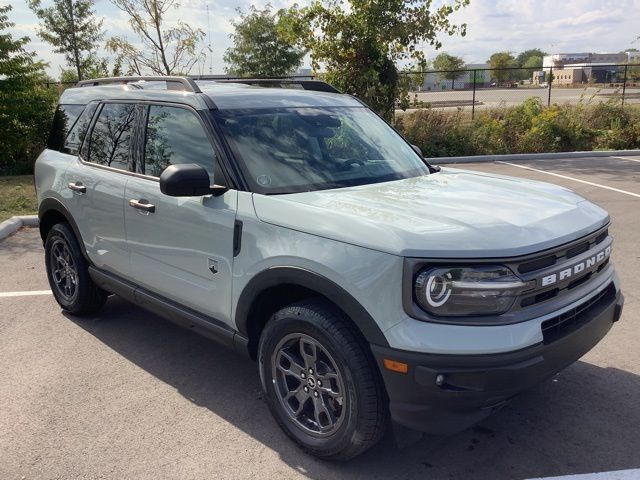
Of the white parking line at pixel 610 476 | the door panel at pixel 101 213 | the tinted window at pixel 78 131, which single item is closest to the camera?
the white parking line at pixel 610 476

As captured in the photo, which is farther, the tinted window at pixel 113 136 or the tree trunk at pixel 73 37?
the tree trunk at pixel 73 37

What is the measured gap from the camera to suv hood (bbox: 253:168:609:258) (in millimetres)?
2619

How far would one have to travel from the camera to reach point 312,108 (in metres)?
4.03

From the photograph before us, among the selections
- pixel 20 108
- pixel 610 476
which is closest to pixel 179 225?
pixel 610 476

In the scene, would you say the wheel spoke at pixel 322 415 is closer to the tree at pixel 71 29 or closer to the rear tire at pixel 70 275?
the rear tire at pixel 70 275

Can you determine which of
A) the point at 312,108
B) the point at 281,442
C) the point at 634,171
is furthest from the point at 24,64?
the point at 634,171

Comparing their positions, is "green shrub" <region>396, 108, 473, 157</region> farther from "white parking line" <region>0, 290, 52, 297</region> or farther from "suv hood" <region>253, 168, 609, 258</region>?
"suv hood" <region>253, 168, 609, 258</region>

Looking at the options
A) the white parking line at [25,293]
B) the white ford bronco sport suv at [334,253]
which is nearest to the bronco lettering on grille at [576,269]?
the white ford bronco sport suv at [334,253]

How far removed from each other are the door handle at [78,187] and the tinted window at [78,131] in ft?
1.06

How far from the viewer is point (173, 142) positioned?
387 centimetres

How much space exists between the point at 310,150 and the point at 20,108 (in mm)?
10831

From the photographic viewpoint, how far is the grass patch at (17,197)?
30.1 feet

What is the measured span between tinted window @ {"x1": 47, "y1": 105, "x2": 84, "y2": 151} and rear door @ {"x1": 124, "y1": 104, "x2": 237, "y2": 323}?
1.25m

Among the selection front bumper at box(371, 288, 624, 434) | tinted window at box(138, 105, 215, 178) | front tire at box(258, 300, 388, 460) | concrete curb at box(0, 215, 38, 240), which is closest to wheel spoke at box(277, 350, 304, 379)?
front tire at box(258, 300, 388, 460)
